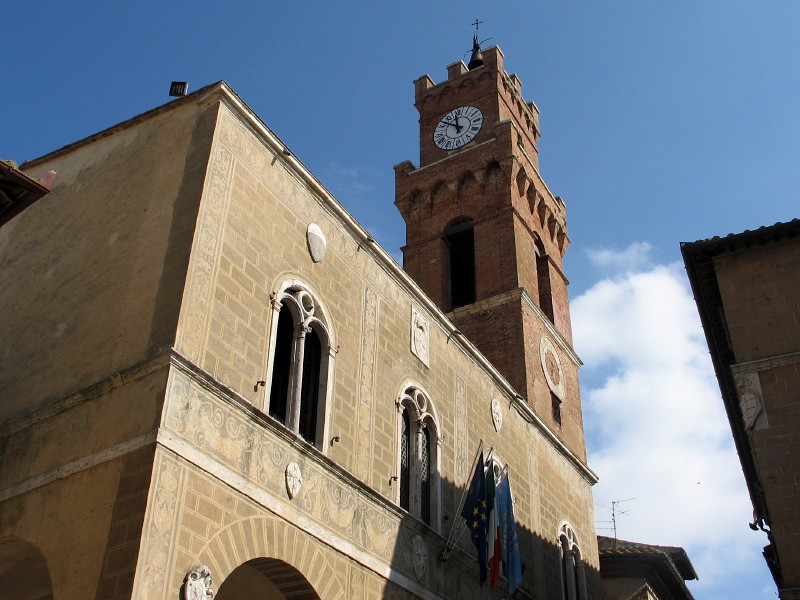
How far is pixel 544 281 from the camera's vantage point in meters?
25.8

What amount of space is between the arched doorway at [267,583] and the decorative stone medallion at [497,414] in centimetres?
649

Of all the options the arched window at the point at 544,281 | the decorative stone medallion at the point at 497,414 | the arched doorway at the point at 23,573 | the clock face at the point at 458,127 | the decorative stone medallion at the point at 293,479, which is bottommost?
the arched doorway at the point at 23,573

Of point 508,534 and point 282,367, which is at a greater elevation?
point 282,367

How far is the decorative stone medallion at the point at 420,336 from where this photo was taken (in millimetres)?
14953

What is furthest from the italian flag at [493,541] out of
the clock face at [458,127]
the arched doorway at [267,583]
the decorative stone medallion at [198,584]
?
the clock face at [458,127]

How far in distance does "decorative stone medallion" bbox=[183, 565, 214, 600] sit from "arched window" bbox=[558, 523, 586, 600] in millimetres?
9971

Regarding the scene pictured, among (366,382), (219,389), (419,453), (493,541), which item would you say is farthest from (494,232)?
(219,389)

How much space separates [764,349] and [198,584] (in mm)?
8371

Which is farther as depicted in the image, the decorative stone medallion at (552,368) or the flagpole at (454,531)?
the decorative stone medallion at (552,368)

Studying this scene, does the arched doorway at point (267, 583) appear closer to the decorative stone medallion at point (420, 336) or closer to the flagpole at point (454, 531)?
the flagpole at point (454, 531)

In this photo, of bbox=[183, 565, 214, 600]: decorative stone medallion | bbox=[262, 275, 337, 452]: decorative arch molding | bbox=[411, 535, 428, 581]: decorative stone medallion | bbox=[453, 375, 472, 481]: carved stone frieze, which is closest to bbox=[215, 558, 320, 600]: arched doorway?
bbox=[183, 565, 214, 600]: decorative stone medallion

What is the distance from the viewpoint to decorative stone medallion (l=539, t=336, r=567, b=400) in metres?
22.6

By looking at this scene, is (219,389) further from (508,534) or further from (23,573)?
(508,534)

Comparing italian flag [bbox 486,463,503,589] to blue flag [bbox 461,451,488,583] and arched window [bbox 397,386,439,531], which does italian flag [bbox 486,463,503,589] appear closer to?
blue flag [bbox 461,451,488,583]
